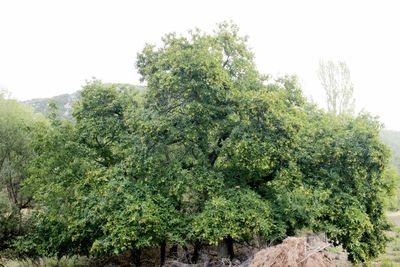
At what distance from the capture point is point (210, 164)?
1673 cm

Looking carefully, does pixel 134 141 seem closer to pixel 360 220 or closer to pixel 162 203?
pixel 162 203

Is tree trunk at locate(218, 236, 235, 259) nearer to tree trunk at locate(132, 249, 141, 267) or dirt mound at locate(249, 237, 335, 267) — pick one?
tree trunk at locate(132, 249, 141, 267)

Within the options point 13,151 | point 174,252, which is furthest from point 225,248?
point 13,151

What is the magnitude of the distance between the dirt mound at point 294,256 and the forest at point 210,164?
487 cm

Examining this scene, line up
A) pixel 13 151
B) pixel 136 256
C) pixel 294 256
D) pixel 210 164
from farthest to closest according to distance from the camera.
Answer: pixel 13 151 < pixel 136 256 < pixel 210 164 < pixel 294 256

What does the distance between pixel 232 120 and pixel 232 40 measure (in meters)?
4.23

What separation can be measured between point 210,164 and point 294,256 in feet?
27.8

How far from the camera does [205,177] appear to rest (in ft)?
50.5

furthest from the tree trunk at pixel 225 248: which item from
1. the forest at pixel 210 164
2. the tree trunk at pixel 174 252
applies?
the tree trunk at pixel 174 252

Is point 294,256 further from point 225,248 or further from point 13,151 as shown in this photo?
point 13,151

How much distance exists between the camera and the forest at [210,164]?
1470 cm

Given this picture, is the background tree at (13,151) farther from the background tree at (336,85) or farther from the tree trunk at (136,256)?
the background tree at (336,85)

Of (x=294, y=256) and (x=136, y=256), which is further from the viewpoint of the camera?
(x=136, y=256)

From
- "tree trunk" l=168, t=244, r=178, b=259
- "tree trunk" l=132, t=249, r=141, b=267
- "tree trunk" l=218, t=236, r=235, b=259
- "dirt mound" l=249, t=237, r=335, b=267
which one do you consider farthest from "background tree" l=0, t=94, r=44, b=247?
"dirt mound" l=249, t=237, r=335, b=267
